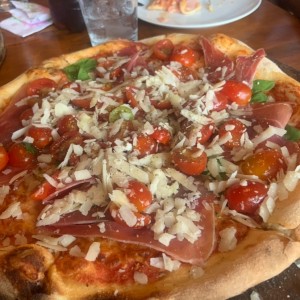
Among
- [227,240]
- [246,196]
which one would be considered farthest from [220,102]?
[227,240]

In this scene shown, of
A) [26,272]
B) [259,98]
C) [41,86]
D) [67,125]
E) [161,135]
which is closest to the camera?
[26,272]

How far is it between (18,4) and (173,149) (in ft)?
6.15

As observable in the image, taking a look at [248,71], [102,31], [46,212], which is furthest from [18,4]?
[46,212]

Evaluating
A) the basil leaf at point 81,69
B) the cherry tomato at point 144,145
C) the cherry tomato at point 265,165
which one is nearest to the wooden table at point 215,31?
the basil leaf at point 81,69

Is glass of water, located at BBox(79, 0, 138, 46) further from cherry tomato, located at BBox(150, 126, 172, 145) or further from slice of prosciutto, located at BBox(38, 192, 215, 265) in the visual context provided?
slice of prosciutto, located at BBox(38, 192, 215, 265)

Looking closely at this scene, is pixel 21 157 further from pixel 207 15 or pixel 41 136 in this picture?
pixel 207 15

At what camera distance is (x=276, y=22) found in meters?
2.81

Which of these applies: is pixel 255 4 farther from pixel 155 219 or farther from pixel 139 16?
pixel 155 219

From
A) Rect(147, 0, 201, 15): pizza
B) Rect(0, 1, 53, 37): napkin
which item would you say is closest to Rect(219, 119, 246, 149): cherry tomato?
Rect(147, 0, 201, 15): pizza

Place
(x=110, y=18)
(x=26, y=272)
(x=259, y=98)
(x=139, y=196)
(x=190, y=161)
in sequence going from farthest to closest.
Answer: (x=110, y=18)
(x=259, y=98)
(x=190, y=161)
(x=139, y=196)
(x=26, y=272)

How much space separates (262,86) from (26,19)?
159 cm

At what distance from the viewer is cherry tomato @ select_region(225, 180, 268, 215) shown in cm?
150

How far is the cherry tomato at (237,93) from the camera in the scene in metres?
1.88

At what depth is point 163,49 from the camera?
2.23 metres
